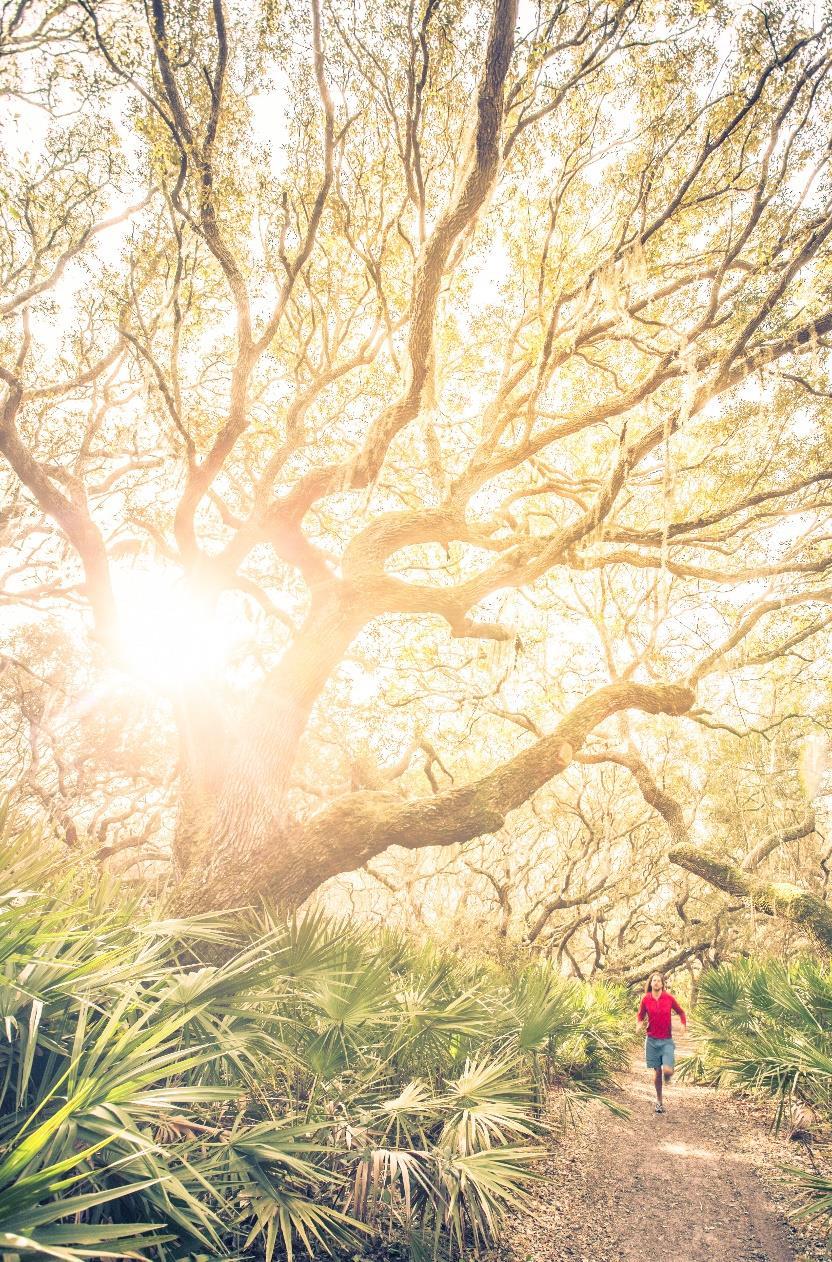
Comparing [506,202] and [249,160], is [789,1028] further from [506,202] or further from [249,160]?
[249,160]

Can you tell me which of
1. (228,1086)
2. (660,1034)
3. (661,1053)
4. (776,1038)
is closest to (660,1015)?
(660,1034)

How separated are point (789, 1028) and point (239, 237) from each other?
978 centimetres

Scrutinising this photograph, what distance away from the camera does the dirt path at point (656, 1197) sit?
3838mm

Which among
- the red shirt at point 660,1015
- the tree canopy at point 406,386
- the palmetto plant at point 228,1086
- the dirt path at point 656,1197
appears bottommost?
the dirt path at point 656,1197

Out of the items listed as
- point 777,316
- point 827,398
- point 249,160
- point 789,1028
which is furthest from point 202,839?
point 827,398

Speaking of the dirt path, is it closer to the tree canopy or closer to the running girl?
the running girl

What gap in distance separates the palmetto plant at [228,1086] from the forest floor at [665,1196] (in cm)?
44

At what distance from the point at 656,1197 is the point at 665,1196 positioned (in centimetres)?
8

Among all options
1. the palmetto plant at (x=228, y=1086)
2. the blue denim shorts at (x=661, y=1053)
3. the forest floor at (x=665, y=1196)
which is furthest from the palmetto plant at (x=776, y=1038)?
the palmetto plant at (x=228, y=1086)

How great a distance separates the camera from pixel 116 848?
1059 cm

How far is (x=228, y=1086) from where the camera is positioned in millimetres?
2605

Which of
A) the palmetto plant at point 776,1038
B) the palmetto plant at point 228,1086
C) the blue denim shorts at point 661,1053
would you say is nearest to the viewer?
the palmetto plant at point 228,1086

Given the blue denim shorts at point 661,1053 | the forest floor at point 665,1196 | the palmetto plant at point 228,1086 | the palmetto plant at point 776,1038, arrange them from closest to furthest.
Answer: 1. the palmetto plant at point 228,1086
2. the forest floor at point 665,1196
3. the palmetto plant at point 776,1038
4. the blue denim shorts at point 661,1053

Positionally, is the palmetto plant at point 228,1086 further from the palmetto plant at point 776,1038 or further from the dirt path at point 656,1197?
the palmetto plant at point 776,1038
